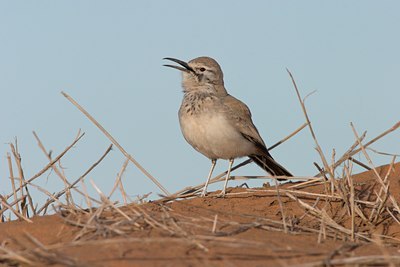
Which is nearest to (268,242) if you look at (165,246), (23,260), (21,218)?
(165,246)

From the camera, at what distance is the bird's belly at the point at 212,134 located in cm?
729

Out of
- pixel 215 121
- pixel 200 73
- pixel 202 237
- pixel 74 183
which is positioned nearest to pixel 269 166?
pixel 215 121

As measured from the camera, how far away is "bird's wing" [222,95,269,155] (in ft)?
24.7

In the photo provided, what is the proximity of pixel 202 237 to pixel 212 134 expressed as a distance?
3.23 meters

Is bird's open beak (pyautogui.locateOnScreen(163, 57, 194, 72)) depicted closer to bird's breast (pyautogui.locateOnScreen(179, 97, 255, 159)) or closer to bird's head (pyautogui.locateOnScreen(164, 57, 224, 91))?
bird's head (pyautogui.locateOnScreen(164, 57, 224, 91))

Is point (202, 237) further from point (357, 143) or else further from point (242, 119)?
point (242, 119)

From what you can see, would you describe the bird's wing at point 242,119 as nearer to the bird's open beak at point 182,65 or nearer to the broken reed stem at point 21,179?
the bird's open beak at point 182,65

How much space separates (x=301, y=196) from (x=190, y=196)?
3.19ft

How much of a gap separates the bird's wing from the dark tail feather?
24cm

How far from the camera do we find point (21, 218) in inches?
213

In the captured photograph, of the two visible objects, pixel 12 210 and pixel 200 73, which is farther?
pixel 200 73

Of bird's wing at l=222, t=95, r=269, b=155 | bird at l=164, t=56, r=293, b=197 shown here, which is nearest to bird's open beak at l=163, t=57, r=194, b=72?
bird at l=164, t=56, r=293, b=197

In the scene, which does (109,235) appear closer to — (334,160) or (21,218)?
(21,218)

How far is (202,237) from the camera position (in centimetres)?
410
